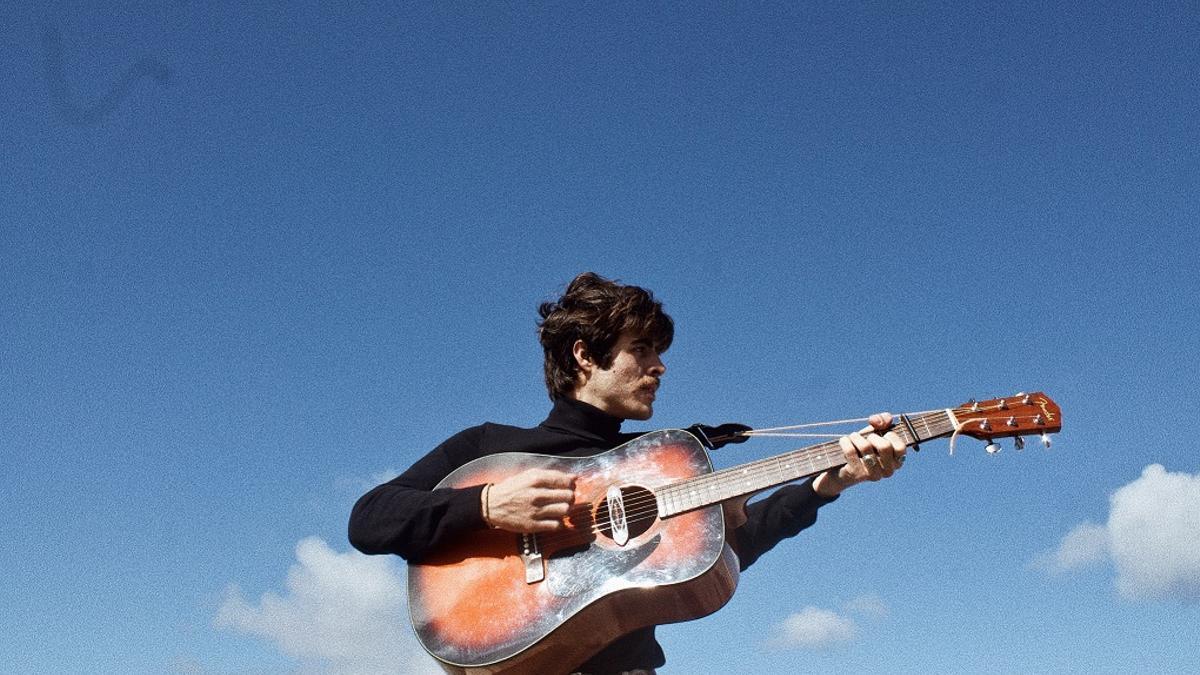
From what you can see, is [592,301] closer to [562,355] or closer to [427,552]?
[562,355]

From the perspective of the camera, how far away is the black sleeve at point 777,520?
153 inches

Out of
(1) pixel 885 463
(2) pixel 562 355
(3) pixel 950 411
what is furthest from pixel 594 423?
(3) pixel 950 411

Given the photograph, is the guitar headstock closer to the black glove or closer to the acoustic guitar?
the acoustic guitar

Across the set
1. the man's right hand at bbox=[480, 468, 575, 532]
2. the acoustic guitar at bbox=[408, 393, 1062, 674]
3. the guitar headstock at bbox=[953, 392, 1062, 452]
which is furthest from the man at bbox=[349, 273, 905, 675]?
the guitar headstock at bbox=[953, 392, 1062, 452]

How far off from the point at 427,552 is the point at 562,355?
4.13 feet

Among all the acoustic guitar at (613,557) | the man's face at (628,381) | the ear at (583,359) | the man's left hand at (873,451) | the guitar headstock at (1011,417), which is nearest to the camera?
the acoustic guitar at (613,557)

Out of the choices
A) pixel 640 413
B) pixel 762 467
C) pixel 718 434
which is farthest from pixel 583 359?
pixel 762 467

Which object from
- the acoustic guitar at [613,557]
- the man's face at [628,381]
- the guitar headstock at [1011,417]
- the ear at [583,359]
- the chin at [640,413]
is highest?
the ear at [583,359]

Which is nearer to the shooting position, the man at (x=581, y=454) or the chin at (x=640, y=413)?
the man at (x=581, y=454)

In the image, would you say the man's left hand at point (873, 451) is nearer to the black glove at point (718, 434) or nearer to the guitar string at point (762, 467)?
the guitar string at point (762, 467)

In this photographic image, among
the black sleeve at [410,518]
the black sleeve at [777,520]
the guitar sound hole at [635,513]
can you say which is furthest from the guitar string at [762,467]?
the black sleeve at [410,518]

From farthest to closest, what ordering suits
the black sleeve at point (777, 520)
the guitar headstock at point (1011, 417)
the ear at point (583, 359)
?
1. the ear at point (583, 359)
2. the black sleeve at point (777, 520)
3. the guitar headstock at point (1011, 417)

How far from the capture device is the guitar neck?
3.58 meters

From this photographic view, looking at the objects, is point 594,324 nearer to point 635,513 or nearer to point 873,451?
point 635,513
